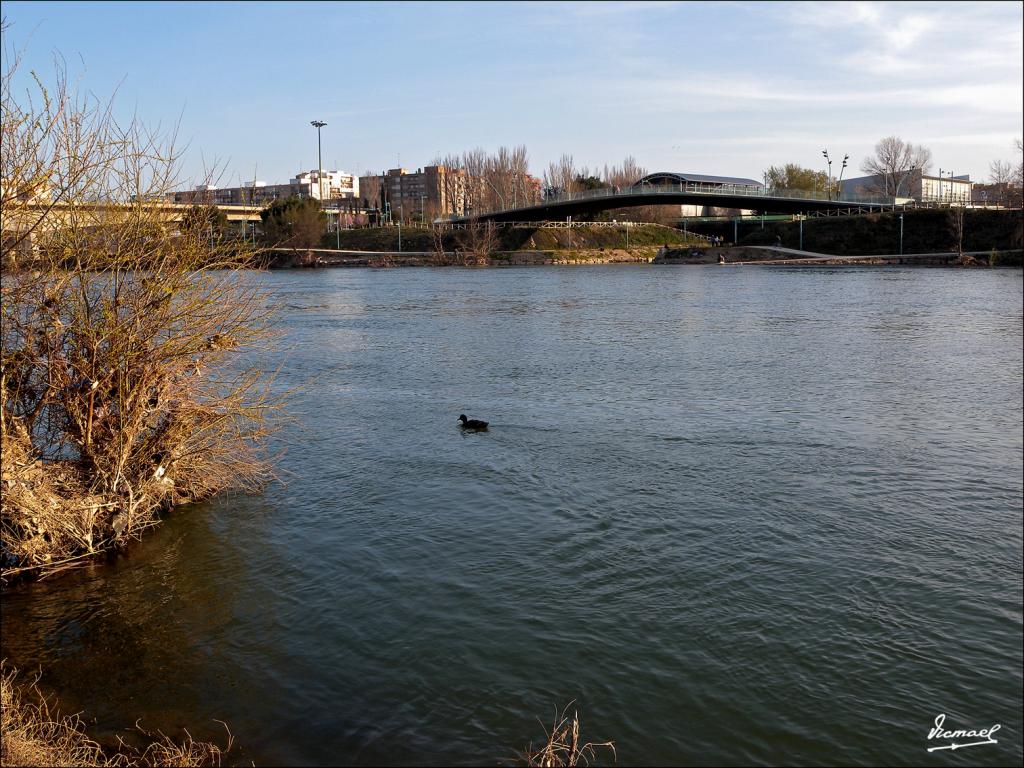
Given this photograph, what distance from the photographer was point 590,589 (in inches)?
349

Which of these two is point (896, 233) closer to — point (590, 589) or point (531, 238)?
point (531, 238)

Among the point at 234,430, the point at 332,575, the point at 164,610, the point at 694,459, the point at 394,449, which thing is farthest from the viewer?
the point at 394,449

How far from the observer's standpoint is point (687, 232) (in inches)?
4286

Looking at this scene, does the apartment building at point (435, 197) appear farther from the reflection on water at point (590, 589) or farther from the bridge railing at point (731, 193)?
the reflection on water at point (590, 589)

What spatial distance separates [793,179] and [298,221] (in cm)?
7890

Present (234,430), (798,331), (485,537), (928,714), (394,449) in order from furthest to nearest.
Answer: (798,331) < (394,449) < (234,430) < (485,537) < (928,714)

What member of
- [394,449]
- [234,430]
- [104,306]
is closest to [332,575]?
[234,430]

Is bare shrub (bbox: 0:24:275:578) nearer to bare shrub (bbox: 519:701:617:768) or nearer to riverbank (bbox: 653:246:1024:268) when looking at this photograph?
bare shrub (bbox: 519:701:617:768)

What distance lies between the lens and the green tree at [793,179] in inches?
5285

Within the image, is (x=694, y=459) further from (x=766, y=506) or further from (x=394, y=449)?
(x=394, y=449)

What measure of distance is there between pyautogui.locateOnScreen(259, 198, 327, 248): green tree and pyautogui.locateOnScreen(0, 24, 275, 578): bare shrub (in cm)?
8395

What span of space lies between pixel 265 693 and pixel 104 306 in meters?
4.27

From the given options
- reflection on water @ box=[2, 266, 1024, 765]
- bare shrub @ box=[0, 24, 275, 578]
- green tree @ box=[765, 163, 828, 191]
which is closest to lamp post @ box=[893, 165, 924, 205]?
green tree @ box=[765, 163, 828, 191]

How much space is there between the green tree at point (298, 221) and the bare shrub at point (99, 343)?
83948 millimetres
